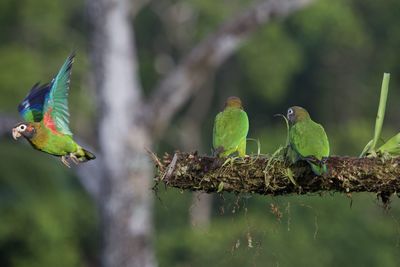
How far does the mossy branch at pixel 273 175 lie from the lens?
18.5 ft

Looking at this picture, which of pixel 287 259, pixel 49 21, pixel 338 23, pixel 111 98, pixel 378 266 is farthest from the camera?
pixel 338 23

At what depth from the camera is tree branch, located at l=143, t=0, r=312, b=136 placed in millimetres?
14922

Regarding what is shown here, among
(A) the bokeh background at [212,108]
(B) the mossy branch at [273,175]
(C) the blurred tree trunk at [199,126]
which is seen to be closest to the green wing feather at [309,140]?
(B) the mossy branch at [273,175]

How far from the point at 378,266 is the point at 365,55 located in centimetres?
1706

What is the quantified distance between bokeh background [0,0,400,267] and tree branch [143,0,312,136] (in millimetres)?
5064

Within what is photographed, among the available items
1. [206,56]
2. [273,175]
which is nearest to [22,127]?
[273,175]

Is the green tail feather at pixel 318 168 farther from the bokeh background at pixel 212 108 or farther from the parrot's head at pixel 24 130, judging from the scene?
the bokeh background at pixel 212 108

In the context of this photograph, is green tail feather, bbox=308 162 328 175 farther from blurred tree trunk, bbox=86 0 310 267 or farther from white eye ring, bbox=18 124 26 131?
blurred tree trunk, bbox=86 0 310 267

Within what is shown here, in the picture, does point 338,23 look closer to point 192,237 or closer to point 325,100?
point 325,100

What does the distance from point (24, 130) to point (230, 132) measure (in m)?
1.13

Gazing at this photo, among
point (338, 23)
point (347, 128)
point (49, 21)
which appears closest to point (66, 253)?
point (49, 21)

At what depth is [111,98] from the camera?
609 inches

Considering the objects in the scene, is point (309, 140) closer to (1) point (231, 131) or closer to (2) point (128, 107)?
(1) point (231, 131)

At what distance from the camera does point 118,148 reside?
15398 mm
